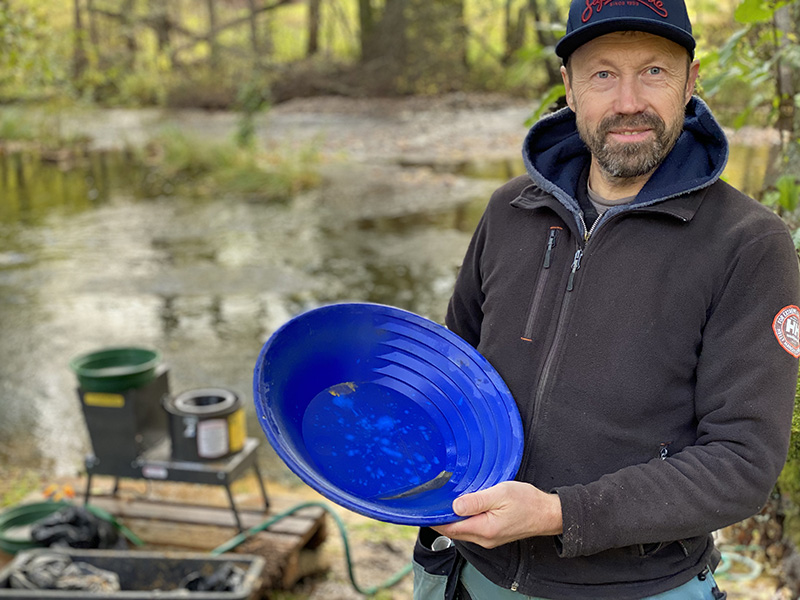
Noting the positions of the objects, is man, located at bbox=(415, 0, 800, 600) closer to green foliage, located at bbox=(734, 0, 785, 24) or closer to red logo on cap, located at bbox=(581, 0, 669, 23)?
red logo on cap, located at bbox=(581, 0, 669, 23)

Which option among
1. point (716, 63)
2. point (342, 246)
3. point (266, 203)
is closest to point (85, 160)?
point (266, 203)

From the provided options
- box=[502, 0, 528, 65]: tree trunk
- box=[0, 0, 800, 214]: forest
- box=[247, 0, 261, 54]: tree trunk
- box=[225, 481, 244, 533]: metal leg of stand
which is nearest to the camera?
box=[225, 481, 244, 533]: metal leg of stand

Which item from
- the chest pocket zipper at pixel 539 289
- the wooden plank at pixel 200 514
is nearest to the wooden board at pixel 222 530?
A: the wooden plank at pixel 200 514

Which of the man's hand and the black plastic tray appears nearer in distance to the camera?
the man's hand

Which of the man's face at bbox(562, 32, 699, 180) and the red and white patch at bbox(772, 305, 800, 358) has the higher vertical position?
the man's face at bbox(562, 32, 699, 180)

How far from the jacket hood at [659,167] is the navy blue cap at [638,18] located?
173 mm

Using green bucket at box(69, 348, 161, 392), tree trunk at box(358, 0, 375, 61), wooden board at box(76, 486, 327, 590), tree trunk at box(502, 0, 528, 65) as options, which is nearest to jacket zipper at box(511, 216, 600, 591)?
wooden board at box(76, 486, 327, 590)

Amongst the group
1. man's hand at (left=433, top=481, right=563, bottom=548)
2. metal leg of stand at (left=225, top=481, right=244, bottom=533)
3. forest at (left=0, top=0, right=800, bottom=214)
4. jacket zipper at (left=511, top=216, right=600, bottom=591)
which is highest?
forest at (left=0, top=0, right=800, bottom=214)

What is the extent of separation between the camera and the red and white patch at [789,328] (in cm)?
134

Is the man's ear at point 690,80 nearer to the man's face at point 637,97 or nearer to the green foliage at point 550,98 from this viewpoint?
the man's face at point 637,97

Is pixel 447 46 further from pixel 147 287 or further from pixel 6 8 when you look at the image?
pixel 6 8

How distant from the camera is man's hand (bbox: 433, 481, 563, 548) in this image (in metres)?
1.37

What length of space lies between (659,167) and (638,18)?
0.99 feet

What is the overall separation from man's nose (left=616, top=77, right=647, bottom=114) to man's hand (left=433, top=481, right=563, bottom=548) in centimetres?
77
